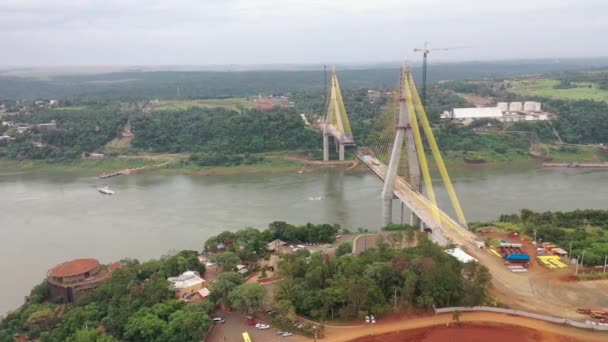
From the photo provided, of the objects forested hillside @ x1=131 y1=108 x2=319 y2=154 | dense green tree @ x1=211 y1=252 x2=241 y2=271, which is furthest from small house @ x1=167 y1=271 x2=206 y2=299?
forested hillside @ x1=131 y1=108 x2=319 y2=154

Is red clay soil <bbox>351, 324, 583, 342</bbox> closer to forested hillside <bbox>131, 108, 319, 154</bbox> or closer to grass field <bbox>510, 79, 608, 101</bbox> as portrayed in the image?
forested hillside <bbox>131, 108, 319, 154</bbox>

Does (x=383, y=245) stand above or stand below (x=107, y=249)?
above

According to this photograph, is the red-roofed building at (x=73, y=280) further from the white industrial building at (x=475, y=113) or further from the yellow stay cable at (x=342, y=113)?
the white industrial building at (x=475, y=113)

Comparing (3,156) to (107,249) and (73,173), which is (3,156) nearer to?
(73,173)

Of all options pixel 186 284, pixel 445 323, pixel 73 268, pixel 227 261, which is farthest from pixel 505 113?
pixel 73 268

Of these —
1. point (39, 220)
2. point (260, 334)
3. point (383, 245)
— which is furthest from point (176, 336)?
point (39, 220)
